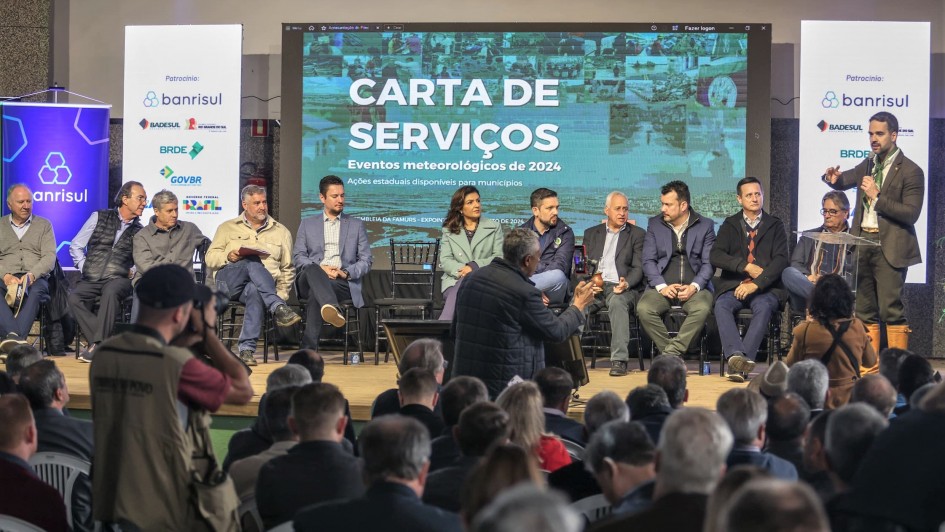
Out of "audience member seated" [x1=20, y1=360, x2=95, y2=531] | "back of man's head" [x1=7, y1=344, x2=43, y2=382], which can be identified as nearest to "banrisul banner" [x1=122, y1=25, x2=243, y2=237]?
"back of man's head" [x1=7, y1=344, x2=43, y2=382]

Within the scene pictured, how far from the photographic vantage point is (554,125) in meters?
9.15

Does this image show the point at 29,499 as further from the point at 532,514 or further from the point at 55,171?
the point at 55,171

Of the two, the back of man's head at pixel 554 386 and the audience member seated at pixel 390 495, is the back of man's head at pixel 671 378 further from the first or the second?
the audience member seated at pixel 390 495

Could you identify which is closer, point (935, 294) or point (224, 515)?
point (224, 515)

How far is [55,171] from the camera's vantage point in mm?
9055

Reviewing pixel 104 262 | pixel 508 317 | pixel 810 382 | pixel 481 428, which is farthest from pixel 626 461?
pixel 104 262

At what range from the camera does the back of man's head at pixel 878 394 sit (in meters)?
3.86

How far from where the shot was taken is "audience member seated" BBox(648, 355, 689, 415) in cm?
434

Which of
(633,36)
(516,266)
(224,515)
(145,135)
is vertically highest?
(633,36)

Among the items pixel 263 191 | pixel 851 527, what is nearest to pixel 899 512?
pixel 851 527

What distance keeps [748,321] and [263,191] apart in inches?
135

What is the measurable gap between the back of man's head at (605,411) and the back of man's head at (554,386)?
1.55 feet

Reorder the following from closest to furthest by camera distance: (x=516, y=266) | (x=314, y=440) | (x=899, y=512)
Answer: (x=899, y=512)
(x=314, y=440)
(x=516, y=266)

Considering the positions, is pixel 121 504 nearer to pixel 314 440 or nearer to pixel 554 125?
pixel 314 440
